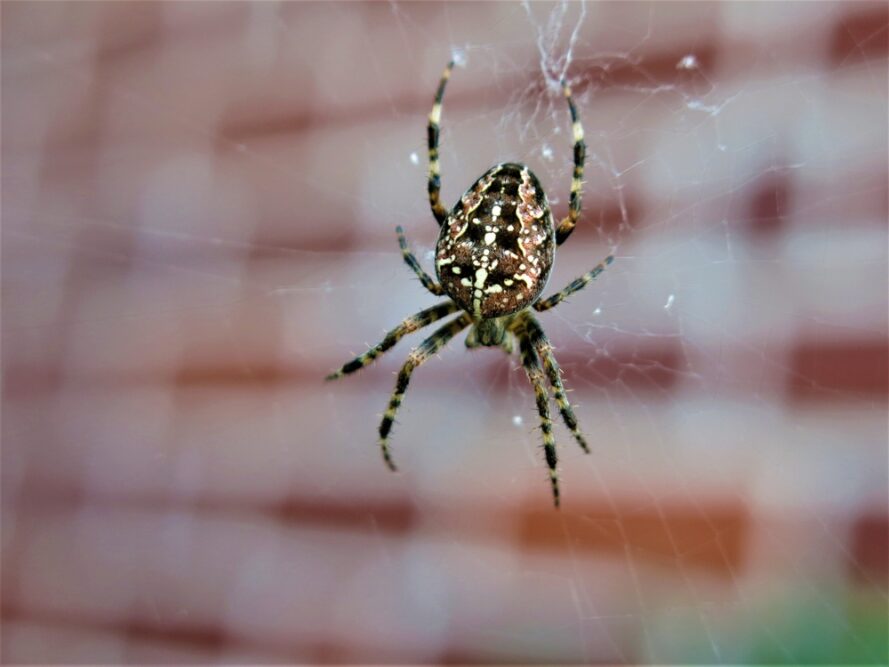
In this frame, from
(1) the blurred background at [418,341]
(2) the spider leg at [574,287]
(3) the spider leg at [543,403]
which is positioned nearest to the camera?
(2) the spider leg at [574,287]

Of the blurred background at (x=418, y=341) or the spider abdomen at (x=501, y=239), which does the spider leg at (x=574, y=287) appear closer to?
the spider abdomen at (x=501, y=239)

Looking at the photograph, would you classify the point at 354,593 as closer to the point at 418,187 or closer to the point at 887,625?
the point at 418,187

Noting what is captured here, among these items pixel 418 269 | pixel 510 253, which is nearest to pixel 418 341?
pixel 418 269

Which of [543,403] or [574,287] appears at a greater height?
[574,287]

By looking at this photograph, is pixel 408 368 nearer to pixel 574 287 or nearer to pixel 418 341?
pixel 574 287

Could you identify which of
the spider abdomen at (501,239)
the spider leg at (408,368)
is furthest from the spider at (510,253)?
the spider leg at (408,368)

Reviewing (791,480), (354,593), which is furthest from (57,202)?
(791,480)
